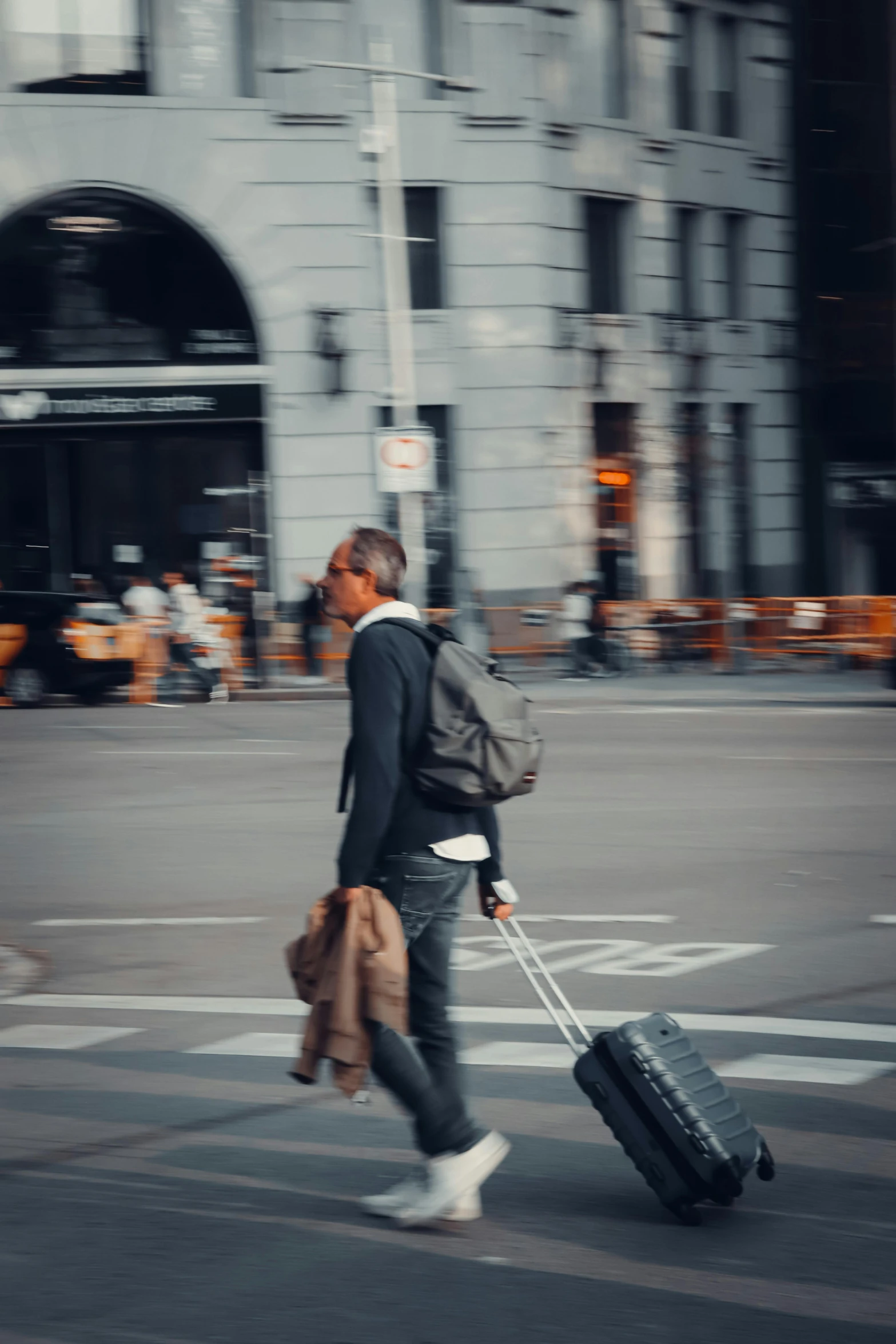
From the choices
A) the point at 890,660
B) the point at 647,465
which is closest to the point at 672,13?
the point at 647,465

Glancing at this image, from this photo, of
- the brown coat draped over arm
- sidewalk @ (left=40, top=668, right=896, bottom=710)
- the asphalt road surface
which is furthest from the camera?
sidewalk @ (left=40, top=668, right=896, bottom=710)

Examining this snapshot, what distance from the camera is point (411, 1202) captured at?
490 centimetres

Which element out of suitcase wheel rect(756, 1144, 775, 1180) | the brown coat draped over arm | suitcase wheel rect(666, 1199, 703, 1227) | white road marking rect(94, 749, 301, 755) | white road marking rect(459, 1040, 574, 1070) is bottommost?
white road marking rect(94, 749, 301, 755)

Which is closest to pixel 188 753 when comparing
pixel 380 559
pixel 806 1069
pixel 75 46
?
pixel 806 1069

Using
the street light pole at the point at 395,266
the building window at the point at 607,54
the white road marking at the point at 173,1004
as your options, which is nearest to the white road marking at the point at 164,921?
the white road marking at the point at 173,1004

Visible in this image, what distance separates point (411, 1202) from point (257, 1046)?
2.04 meters

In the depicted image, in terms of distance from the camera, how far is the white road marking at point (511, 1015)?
6879 millimetres

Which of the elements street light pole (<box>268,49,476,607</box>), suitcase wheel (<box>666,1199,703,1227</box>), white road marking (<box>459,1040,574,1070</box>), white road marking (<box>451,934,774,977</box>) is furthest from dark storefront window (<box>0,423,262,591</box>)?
suitcase wheel (<box>666,1199,703,1227</box>)

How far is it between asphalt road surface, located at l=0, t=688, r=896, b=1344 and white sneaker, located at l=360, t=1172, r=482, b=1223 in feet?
0.16

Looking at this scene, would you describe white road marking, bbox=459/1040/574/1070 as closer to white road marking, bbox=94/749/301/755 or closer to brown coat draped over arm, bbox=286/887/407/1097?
brown coat draped over arm, bbox=286/887/407/1097

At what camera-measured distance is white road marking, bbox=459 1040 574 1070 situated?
652 cm

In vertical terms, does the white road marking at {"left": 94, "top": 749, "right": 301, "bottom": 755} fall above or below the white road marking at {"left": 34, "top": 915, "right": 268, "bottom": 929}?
below

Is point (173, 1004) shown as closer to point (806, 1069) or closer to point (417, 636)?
point (806, 1069)

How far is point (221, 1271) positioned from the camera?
4.53 metres
